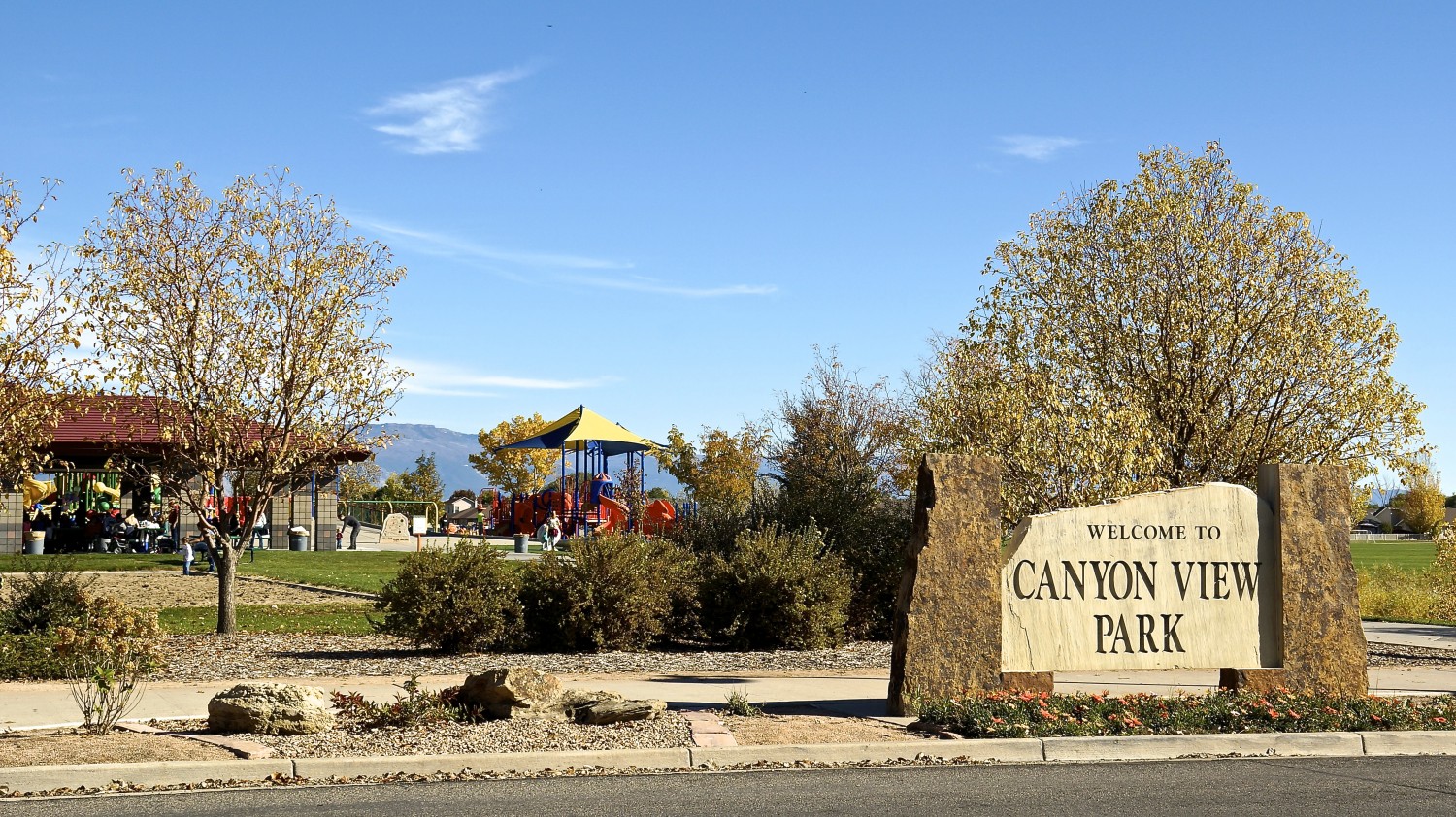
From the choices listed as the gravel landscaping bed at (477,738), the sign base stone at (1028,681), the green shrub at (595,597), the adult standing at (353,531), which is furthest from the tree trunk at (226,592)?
the adult standing at (353,531)

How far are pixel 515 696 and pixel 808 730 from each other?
226 cm

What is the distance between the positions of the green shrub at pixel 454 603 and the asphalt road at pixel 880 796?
6.09 metres

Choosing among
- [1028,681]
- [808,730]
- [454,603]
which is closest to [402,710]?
[808,730]

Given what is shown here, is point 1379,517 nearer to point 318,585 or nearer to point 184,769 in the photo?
point 318,585

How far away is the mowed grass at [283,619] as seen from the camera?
17.2m

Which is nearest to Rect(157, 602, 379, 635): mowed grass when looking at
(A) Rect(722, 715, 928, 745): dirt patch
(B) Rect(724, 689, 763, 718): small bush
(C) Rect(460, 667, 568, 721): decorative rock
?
(C) Rect(460, 667, 568, 721): decorative rock

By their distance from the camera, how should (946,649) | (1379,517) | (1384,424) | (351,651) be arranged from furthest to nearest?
(1379,517) < (1384,424) < (351,651) < (946,649)

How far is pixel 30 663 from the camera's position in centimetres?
1288

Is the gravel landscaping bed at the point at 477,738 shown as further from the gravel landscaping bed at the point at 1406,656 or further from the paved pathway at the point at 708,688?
the gravel landscaping bed at the point at 1406,656

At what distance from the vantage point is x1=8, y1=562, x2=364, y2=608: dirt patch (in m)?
20.7

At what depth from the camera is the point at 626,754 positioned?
29.9 feet

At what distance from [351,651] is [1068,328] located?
10.1 metres

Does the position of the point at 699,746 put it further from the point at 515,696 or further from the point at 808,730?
the point at 515,696

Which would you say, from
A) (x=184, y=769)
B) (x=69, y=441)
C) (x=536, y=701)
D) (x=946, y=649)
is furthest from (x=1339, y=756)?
(x=69, y=441)
